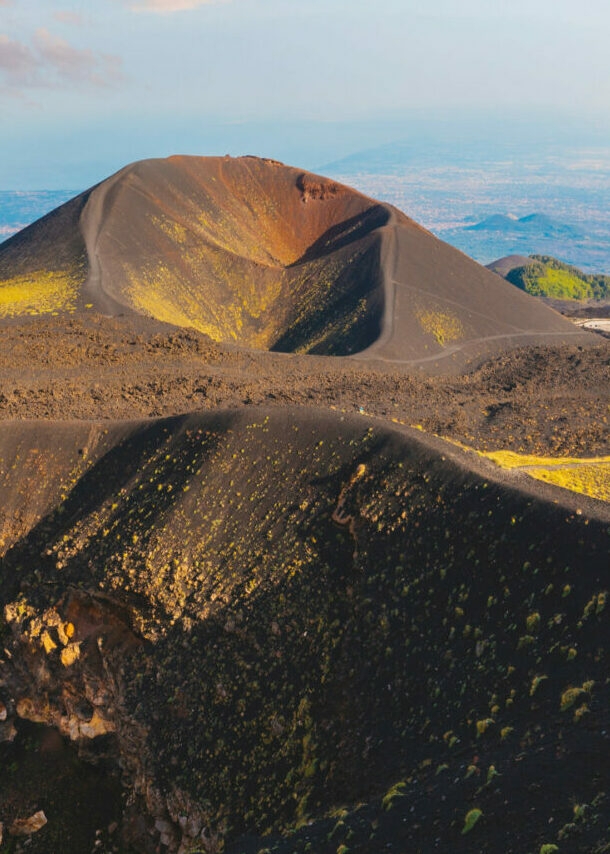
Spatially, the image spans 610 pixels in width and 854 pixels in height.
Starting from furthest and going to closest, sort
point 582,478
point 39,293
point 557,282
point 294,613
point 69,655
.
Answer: point 557,282, point 39,293, point 582,478, point 69,655, point 294,613

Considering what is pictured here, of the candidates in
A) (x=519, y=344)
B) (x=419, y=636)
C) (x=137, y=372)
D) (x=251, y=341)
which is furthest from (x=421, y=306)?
(x=419, y=636)

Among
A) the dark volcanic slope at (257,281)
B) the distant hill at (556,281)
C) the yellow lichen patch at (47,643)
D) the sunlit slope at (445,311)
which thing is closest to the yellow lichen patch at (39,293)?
the dark volcanic slope at (257,281)

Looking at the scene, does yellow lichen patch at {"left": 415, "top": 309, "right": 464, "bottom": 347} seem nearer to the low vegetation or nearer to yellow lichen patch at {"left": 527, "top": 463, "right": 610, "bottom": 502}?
yellow lichen patch at {"left": 527, "top": 463, "right": 610, "bottom": 502}

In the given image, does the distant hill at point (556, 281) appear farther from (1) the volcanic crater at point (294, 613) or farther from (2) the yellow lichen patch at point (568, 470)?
(2) the yellow lichen patch at point (568, 470)

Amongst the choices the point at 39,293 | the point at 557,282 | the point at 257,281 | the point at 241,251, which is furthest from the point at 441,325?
the point at 557,282

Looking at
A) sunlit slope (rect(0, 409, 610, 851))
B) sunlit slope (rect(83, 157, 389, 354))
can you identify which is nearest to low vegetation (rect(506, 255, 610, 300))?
sunlit slope (rect(83, 157, 389, 354))

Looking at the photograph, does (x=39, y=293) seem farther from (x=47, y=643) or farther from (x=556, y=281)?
(x=556, y=281)
